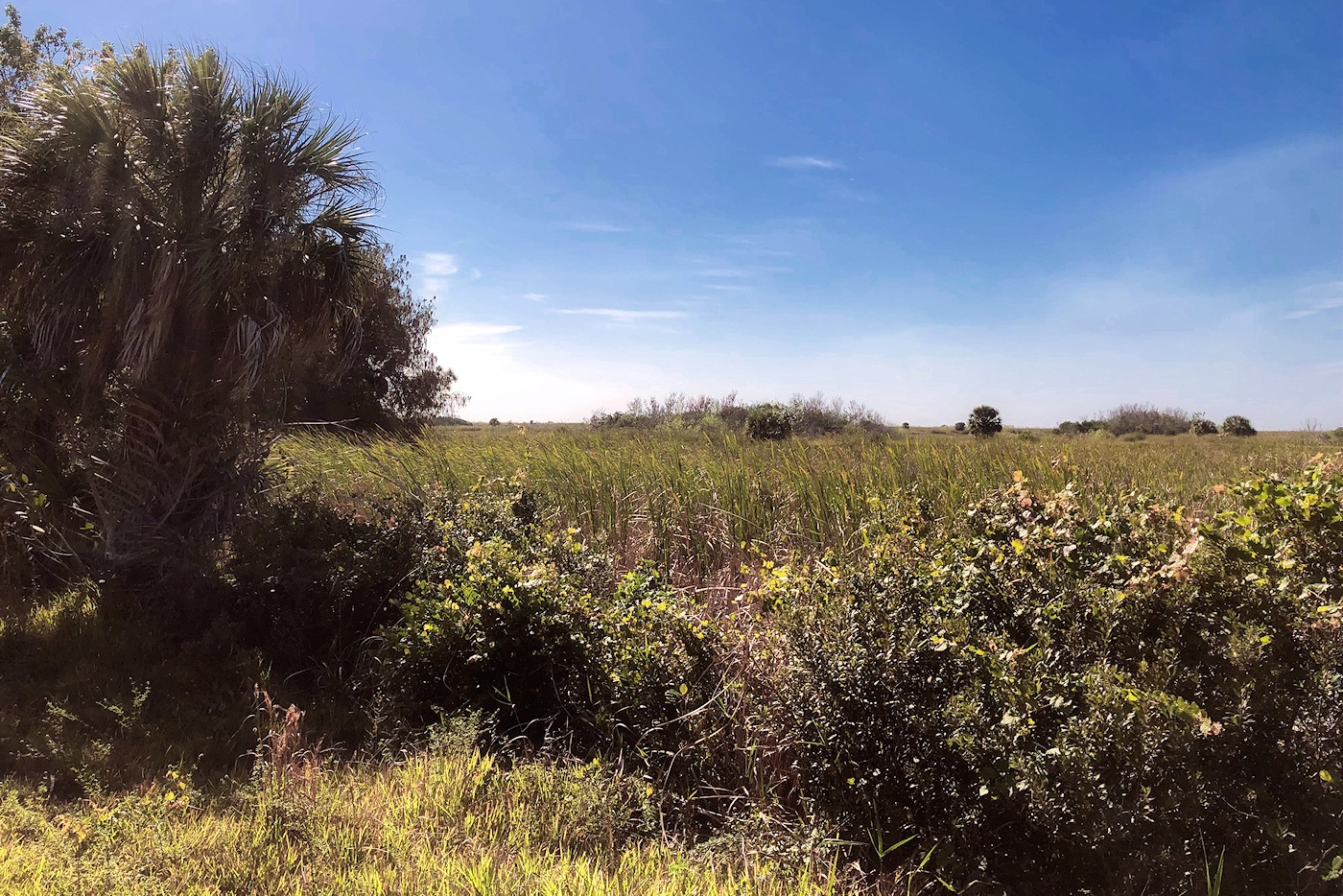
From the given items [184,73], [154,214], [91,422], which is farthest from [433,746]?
[184,73]

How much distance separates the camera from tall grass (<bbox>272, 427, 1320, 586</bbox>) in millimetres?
6000

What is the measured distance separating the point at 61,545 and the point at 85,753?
3208 millimetres

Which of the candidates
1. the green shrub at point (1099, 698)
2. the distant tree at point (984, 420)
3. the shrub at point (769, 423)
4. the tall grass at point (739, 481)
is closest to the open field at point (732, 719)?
the green shrub at point (1099, 698)

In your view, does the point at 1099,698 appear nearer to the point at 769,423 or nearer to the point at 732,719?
the point at 732,719

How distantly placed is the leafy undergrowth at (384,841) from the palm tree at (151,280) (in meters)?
3.21

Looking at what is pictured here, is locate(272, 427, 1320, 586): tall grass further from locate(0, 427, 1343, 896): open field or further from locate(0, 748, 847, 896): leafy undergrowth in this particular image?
locate(0, 748, 847, 896): leafy undergrowth

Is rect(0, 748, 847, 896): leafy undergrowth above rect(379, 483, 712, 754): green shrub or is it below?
below

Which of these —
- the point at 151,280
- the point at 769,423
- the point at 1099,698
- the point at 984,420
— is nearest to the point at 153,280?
the point at 151,280

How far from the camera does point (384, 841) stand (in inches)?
107

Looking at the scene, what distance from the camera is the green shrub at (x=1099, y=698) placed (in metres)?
2.52

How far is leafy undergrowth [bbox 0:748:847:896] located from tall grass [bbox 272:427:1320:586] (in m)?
2.63

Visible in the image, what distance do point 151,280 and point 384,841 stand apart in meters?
5.05

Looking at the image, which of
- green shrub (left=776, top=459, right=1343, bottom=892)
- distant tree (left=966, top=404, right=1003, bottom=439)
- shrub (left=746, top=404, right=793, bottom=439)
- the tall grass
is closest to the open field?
green shrub (left=776, top=459, right=1343, bottom=892)

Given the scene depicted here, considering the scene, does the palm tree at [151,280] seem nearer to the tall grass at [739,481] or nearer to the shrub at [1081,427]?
the tall grass at [739,481]
